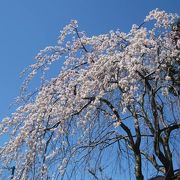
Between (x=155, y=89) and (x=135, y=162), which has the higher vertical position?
(x=155, y=89)

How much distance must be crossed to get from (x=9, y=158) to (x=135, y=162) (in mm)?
1924

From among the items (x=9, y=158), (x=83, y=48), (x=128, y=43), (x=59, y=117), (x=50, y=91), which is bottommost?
(x=9, y=158)

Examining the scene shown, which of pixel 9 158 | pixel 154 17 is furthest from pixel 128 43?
pixel 9 158

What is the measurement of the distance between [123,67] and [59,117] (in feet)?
4.10

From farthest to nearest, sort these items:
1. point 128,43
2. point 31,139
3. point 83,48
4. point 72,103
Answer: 1. point 83,48
2. point 128,43
3. point 72,103
4. point 31,139

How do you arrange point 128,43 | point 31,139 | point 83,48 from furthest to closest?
1. point 83,48
2. point 128,43
3. point 31,139

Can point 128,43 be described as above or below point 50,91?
above

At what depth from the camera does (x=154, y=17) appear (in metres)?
6.52

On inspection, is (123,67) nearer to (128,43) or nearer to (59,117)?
(128,43)

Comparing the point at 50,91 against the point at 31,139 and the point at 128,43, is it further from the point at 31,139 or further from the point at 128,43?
the point at 128,43

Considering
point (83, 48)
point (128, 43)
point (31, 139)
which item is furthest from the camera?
point (83, 48)

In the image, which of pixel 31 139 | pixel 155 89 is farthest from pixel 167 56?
pixel 31 139

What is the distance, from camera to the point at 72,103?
591 cm

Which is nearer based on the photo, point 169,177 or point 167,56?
point 167,56
